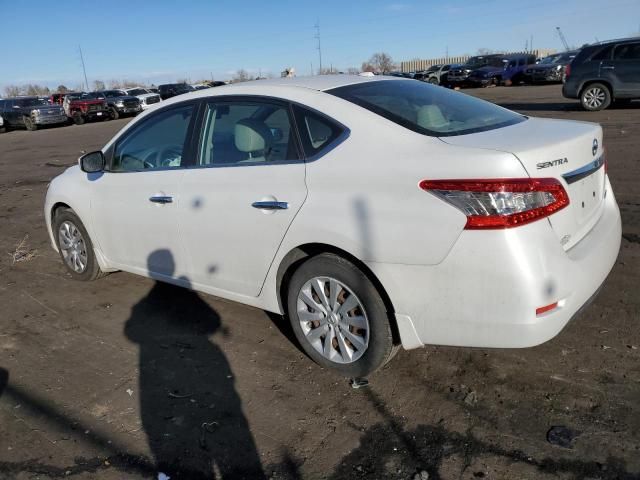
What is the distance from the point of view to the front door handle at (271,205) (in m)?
3.22

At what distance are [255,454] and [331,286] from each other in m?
0.98

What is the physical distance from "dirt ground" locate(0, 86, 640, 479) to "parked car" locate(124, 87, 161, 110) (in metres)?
30.9

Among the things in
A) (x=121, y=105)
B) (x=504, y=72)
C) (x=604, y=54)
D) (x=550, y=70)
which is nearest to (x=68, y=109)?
(x=121, y=105)

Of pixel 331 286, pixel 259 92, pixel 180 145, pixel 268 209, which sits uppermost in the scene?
pixel 259 92

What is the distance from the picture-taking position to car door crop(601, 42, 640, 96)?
14.3 metres

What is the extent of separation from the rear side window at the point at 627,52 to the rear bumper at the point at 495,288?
1413cm

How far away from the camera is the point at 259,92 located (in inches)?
142

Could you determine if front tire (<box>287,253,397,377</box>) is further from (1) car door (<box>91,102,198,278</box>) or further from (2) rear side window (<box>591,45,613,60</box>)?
(2) rear side window (<box>591,45,613,60</box>)

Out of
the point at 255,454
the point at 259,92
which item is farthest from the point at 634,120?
the point at 255,454

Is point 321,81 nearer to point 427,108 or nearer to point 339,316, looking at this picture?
point 427,108

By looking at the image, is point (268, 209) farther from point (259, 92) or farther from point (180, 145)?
point (180, 145)

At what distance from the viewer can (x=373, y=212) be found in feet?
9.32

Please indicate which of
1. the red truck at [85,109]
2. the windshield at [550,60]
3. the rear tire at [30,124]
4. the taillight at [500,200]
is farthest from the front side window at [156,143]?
the windshield at [550,60]

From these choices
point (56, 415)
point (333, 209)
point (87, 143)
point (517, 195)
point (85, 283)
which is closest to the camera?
point (517, 195)
